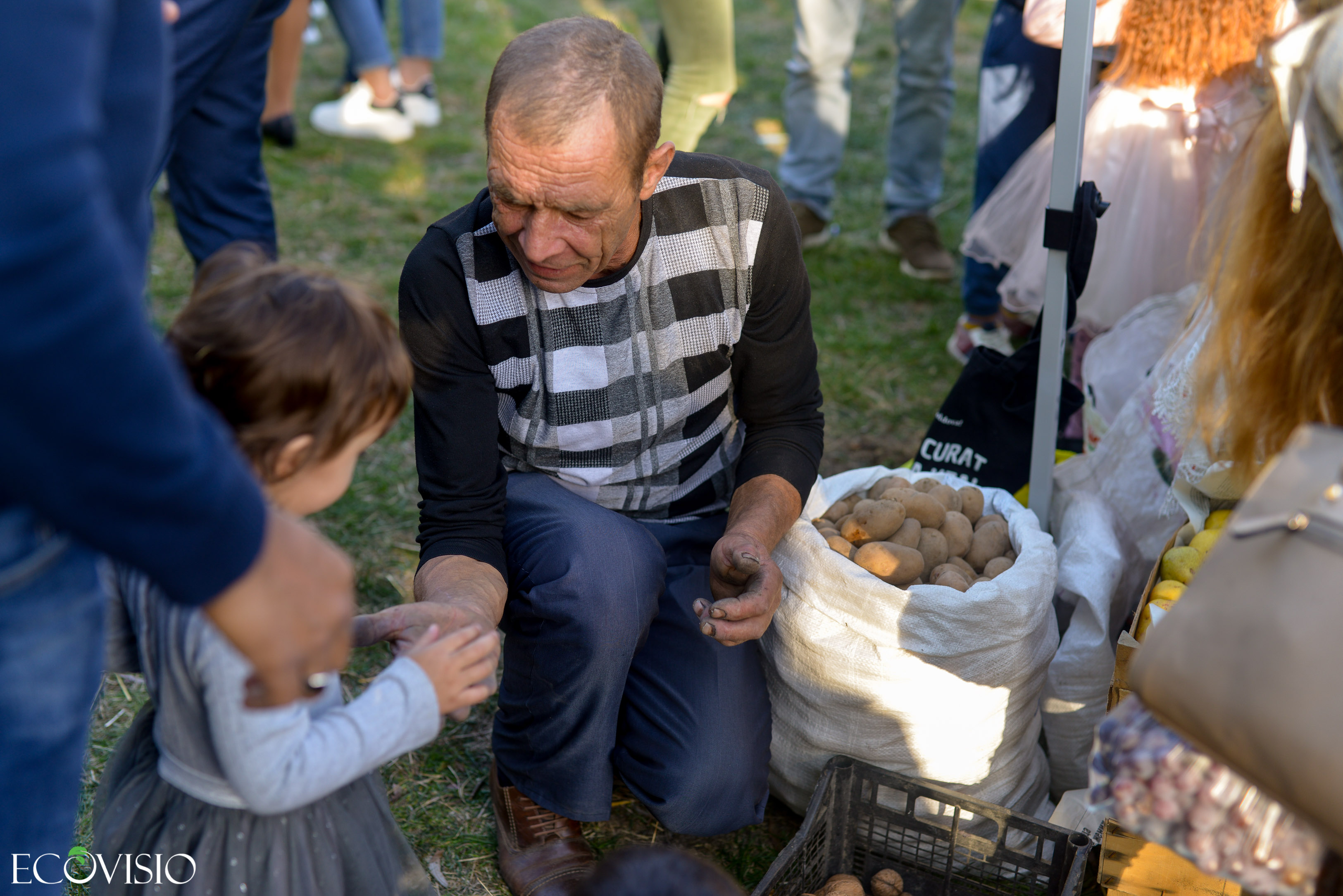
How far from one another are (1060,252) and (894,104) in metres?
2.26

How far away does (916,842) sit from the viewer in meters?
1.85

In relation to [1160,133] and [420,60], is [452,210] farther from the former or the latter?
[1160,133]

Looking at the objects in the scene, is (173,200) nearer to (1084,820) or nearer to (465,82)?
(1084,820)

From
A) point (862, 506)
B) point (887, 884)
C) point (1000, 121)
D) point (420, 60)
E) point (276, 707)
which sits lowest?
point (887, 884)

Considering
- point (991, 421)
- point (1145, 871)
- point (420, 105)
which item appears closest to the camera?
point (1145, 871)

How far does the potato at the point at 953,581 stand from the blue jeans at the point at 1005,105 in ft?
5.69

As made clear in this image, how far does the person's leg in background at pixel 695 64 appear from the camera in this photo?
3342 millimetres

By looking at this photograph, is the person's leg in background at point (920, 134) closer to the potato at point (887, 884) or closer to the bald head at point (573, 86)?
the bald head at point (573, 86)

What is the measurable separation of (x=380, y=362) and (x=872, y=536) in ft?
3.65

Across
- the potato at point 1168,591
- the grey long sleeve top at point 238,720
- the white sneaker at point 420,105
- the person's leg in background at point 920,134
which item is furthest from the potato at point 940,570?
the white sneaker at point 420,105

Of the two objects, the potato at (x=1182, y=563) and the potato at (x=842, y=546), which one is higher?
the potato at (x=842, y=546)

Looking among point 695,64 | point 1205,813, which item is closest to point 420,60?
point 695,64

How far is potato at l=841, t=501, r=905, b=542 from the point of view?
6.57ft

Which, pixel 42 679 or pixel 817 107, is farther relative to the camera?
pixel 817 107
